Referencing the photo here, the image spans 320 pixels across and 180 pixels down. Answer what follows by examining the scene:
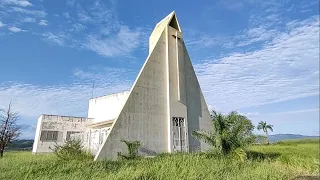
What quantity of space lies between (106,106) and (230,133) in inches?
566

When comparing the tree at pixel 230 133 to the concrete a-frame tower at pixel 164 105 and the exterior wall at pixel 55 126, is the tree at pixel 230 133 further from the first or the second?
the exterior wall at pixel 55 126

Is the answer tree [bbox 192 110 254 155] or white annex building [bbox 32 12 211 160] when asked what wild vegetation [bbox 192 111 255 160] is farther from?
white annex building [bbox 32 12 211 160]

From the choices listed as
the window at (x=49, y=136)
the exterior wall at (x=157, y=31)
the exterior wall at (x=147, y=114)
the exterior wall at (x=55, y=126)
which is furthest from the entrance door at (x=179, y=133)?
the window at (x=49, y=136)

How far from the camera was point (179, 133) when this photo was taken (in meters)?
18.6

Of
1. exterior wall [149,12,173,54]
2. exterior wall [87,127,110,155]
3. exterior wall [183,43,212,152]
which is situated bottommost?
exterior wall [87,127,110,155]

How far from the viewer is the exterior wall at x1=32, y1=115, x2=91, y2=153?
24.7 m

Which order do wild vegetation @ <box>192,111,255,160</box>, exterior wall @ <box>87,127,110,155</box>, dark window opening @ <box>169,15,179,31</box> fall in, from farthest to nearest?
dark window opening @ <box>169,15,179,31</box>
wild vegetation @ <box>192,111,255,160</box>
exterior wall @ <box>87,127,110,155</box>

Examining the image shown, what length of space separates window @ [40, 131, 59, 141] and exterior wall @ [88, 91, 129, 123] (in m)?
4.23

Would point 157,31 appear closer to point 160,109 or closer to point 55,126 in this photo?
point 160,109

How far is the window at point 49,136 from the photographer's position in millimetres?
24928

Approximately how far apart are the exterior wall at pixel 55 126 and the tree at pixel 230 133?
46.8 feet

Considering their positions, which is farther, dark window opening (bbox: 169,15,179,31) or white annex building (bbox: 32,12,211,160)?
dark window opening (bbox: 169,15,179,31)

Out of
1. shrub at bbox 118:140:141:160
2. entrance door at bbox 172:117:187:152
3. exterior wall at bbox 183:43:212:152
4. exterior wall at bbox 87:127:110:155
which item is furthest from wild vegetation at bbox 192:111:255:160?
exterior wall at bbox 87:127:110:155

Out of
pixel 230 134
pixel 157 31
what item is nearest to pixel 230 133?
pixel 230 134
